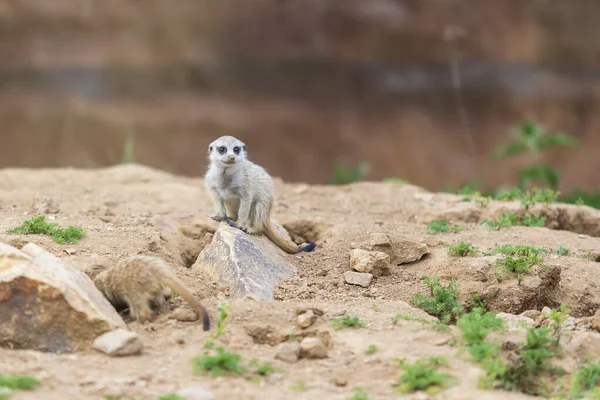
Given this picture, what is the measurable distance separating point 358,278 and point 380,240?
452 millimetres

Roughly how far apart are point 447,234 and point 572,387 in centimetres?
279

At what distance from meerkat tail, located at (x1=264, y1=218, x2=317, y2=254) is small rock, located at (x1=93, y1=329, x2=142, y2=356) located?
1997mm

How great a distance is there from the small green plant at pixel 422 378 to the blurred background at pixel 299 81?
895cm

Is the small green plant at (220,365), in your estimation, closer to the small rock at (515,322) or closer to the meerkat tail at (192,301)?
the meerkat tail at (192,301)

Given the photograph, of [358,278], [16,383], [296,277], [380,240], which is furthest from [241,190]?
[16,383]

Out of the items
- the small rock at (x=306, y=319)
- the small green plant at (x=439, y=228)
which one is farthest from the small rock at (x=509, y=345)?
the small green plant at (x=439, y=228)

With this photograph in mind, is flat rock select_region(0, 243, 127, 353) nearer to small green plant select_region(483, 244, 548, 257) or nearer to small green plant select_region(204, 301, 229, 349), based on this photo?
small green plant select_region(204, 301, 229, 349)

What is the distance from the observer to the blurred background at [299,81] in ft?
41.4

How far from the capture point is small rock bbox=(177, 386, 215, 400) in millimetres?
3352

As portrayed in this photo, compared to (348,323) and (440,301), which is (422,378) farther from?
(440,301)

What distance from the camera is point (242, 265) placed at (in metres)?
5.09

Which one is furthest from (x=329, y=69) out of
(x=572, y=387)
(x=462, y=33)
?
(x=572, y=387)

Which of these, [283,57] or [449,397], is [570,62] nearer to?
[283,57]

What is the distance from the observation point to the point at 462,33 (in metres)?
12.8
